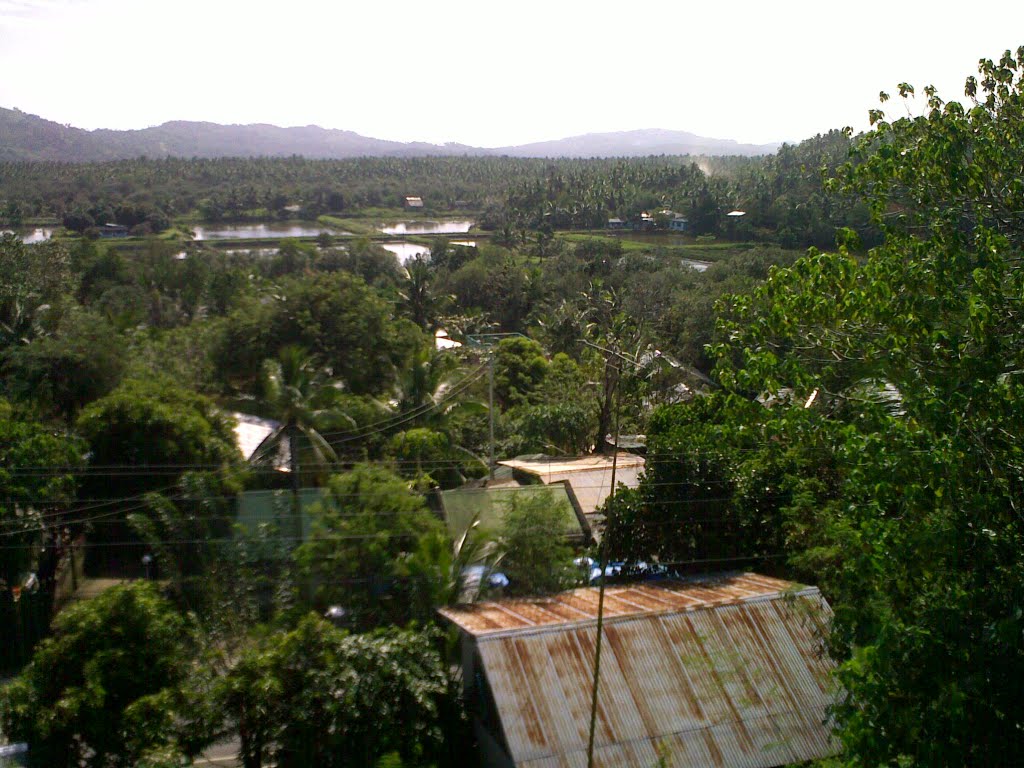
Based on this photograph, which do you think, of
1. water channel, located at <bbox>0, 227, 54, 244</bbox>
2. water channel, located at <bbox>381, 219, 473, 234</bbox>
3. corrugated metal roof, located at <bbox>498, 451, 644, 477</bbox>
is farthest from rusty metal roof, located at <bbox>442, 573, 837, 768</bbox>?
water channel, located at <bbox>381, 219, 473, 234</bbox>

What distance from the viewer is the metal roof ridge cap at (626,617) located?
8664 millimetres

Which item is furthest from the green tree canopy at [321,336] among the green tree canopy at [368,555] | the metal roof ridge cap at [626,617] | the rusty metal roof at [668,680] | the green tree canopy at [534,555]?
the metal roof ridge cap at [626,617]

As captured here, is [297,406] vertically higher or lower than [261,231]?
higher

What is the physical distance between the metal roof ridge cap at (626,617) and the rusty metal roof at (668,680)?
0.01m

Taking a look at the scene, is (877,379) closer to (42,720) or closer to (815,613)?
(815,613)

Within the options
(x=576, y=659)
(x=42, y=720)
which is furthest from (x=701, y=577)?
(x=42, y=720)

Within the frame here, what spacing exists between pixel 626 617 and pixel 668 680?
2.56ft

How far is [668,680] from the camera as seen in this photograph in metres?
8.59

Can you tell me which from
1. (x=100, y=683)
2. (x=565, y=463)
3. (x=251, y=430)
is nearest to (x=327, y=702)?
(x=100, y=683)

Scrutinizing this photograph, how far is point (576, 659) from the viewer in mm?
8594

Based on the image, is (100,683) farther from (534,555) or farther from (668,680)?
(534,555)

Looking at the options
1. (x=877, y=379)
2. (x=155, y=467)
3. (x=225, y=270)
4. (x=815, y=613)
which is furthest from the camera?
(x=225, y=270)

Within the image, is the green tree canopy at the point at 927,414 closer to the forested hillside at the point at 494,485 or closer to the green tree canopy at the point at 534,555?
the forested hillside at the point at 494,485

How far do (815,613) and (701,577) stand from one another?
75.7 inches
